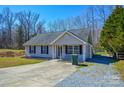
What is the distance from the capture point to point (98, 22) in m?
46.5

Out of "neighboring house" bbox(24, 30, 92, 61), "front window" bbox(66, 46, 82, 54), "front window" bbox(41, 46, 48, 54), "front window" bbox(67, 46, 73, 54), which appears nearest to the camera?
"neighboring house" bbox(24, 30, 92, 61)

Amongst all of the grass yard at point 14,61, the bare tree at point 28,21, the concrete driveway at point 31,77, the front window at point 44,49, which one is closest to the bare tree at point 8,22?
the bare tree at point 28,21

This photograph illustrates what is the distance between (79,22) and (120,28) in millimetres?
28830

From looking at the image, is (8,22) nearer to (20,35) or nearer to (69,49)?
(20,35)

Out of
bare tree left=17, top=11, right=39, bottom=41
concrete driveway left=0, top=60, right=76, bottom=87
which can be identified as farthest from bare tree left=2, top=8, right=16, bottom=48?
concrete driveway left=0, top=60, right=76, bottom=87

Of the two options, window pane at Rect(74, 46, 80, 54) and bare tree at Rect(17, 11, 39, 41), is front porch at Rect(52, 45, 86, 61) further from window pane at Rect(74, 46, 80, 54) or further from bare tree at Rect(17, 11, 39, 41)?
bare tree at Rect(17, 11, 39, 41)

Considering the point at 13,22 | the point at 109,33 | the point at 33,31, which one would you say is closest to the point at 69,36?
the point at 109,33

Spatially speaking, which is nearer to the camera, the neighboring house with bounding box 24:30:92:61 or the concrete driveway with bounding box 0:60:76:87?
the concrete driveway with bounding box 0:60:76:87

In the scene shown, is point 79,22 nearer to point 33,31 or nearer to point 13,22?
point 33,31

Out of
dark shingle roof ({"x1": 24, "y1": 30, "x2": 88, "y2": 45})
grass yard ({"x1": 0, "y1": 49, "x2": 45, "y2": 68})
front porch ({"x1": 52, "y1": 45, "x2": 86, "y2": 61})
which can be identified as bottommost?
grass yard ({"x1": 0, "y1": 49, "x2": 45, "y2": 68})

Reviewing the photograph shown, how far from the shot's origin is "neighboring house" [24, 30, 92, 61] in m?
24.5

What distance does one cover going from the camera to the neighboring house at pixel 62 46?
24.5m

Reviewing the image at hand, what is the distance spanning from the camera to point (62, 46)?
85.8ft

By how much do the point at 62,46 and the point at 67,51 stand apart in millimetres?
969
